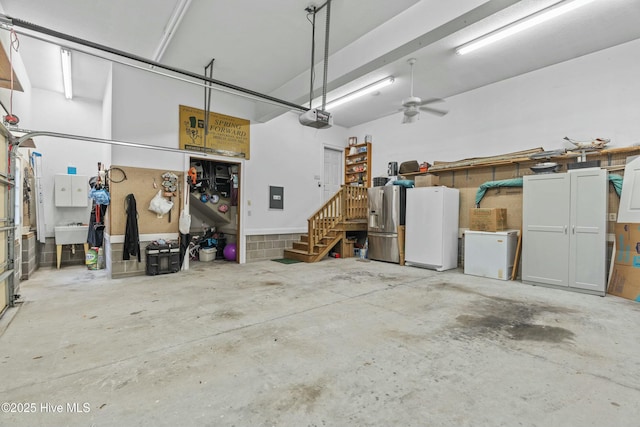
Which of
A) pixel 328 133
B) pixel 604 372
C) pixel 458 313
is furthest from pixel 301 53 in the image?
pixel 604 372

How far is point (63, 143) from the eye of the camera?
258 inches

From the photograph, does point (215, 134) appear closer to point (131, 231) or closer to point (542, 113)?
point (131, 231)

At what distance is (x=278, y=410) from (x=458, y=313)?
2.69 m

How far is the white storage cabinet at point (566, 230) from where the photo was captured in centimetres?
452

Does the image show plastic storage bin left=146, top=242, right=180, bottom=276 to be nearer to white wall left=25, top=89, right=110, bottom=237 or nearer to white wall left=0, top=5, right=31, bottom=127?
white wall left=25, top=89, right=110, bottom=237

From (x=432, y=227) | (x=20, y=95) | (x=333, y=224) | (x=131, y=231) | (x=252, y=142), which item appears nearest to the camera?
(x=20, y=95)

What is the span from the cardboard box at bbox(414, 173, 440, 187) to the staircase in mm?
1679

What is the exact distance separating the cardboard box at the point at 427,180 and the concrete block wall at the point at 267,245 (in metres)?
3.57

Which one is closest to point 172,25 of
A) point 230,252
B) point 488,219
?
point 230,252

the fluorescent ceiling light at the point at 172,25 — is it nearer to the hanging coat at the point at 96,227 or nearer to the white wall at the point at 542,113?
the hanging coat at the point at 96,227

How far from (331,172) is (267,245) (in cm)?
319

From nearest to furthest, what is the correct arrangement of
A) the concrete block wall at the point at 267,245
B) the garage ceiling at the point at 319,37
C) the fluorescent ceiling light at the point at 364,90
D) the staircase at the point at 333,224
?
the garage ceiling at the point at 319,37 < the fluorescent ceiling light at the point at 364,90 < the concrete block wall at the point at 267,245 < the staircase at the point at 333,224

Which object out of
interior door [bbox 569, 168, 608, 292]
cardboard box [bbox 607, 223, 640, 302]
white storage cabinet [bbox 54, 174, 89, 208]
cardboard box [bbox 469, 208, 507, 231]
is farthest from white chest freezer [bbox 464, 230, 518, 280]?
white storage cabinet [bbox 54, 174, 89, 208]

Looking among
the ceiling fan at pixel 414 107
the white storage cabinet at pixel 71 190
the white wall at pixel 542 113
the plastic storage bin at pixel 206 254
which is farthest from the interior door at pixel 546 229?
the white storage cabinet at pixel 71 190
